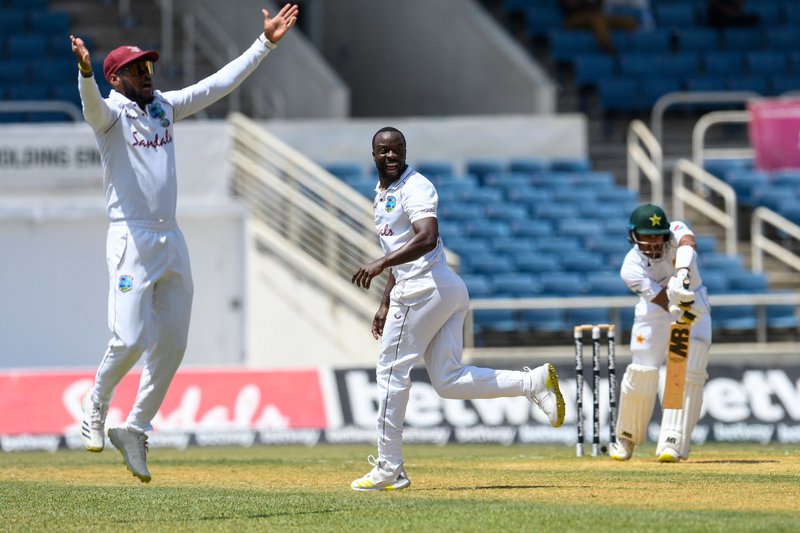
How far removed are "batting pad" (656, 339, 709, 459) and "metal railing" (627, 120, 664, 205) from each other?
35.3ft

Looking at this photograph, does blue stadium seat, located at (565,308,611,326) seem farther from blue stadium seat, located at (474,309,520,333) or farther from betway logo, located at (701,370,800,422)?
betway logo, located at (701,370,800,422)

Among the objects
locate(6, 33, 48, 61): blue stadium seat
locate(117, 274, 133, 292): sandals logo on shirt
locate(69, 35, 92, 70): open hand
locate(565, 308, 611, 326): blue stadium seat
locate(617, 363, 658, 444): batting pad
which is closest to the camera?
locate(69, 35, 92, 70): open hand

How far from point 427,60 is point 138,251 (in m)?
18.2

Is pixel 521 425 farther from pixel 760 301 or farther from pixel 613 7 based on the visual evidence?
pixel 613 7

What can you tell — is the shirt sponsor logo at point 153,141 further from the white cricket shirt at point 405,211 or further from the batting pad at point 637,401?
the batting pad at point 637,401

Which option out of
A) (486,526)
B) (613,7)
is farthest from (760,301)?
(486,526)

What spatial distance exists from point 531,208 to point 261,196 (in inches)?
159

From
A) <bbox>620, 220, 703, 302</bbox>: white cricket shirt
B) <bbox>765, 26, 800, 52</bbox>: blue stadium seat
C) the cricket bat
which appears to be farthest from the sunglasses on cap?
<bbox>765, 26, 800, 52</bbox>: blue stadium seat

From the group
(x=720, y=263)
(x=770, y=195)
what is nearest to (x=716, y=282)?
(x=720, y=263)

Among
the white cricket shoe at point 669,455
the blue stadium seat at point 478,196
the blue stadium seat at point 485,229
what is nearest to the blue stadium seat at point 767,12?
the blue stadium seat at point 478,196

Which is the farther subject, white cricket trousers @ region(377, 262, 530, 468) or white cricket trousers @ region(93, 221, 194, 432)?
white cricket trousers @ region(377, 262, 530, 468)

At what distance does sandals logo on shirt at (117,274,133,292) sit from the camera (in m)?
8.98

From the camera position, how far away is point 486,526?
7.70 meters

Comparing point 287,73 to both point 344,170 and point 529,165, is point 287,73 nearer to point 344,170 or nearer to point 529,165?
point 344,170
